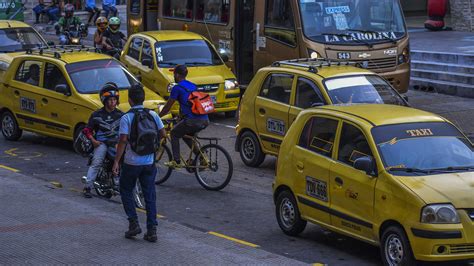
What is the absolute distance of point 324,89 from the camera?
14797 millimetres

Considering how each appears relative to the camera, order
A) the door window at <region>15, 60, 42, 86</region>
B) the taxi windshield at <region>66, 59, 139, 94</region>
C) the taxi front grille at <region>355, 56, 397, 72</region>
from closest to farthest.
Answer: the taxi windshield at <region>66, 59, 139, 94</region>, the door window at <region>15, 60, 42, 86</region>, the taxi front grille at <region>355, 56, 397, 72</region>

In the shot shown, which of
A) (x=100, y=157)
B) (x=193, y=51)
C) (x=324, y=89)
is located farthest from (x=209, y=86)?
(x=100, y=157)

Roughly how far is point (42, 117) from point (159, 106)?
229 centimetres

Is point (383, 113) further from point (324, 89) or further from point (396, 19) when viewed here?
point (396, 19)

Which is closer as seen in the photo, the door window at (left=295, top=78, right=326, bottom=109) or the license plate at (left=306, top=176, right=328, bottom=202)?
the license plate at (left=306, top=176, right=328, bottom=202)

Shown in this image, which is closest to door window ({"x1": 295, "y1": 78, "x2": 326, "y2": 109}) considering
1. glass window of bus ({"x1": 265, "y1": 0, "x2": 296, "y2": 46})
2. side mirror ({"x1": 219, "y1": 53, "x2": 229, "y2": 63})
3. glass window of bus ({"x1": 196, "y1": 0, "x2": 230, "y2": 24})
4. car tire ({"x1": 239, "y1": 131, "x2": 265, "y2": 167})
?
car tire ({"x1": 239, "y1": 131, "x2": 265, "y2": 167})

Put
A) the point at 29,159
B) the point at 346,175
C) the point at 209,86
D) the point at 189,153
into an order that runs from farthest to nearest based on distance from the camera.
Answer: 1. the point at 209,86
2. the point at 29,159
3. the point at 189,153
4. the point at 346,175

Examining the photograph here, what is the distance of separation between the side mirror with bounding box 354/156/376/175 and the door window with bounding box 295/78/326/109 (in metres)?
4.69

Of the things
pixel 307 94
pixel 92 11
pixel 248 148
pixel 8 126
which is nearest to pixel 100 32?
pixel 8 126

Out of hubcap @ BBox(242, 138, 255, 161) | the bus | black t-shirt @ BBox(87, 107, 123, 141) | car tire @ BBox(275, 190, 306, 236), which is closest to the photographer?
car tire @ BBox(275, 190, 306, 236)

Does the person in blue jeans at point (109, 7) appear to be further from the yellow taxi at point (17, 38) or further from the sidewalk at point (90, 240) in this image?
the sidewalk at point (90, 240)

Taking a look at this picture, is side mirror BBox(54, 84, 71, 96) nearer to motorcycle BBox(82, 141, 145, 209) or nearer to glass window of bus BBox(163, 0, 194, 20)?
motorcycle BBox(82, 141, 145, 209)

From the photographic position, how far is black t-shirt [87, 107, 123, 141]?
13.2m

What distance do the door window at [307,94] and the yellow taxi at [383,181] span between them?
131 inches
